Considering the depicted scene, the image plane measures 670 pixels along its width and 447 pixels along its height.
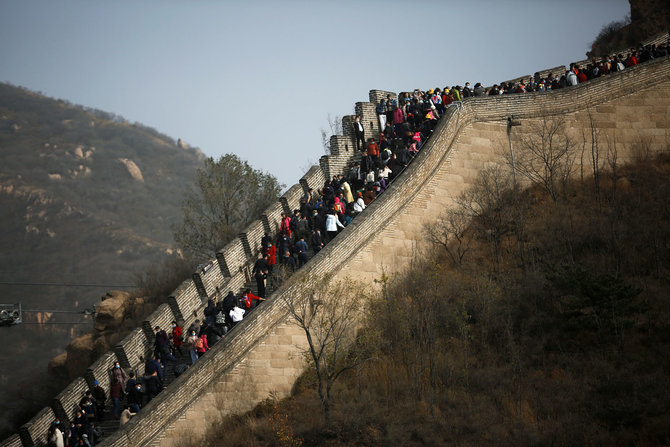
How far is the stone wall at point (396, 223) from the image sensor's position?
21.6 metres

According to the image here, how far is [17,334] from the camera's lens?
7112 centimetres

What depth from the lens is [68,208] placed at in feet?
Answer: 315

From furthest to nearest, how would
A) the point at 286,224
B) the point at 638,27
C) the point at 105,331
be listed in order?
1. the point at 638,27
2. the point at 105,331
3. the point at 286,224

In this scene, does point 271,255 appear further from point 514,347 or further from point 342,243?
point 514,347

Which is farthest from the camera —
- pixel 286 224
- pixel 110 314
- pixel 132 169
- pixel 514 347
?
pixel 132 169

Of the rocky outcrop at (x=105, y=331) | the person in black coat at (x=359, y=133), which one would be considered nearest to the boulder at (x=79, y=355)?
the rocky outcrop at (x=105, y=331)

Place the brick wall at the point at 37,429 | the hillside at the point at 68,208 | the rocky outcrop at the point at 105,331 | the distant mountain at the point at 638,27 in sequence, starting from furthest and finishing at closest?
the hillside at the point at 68,208, the distant mountain at the point at 638,27, the rocky outcrop at the point at 105,331, the brick wall at the point at 37,429

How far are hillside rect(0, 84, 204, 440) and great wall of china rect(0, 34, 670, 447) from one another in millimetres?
31171

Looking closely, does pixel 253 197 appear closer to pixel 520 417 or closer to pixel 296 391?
pixel 296 391

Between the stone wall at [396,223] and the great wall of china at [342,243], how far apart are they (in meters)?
0.03

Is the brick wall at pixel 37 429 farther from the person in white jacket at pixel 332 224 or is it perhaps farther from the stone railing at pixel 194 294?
the person in white jacket at pixel 332 224

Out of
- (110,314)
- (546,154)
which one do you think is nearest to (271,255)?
(110,314)

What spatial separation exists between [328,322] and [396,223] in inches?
194

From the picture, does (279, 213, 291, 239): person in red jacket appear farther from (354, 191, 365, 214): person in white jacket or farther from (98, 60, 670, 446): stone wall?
(354, 191, 365, 214): person in white jacket
